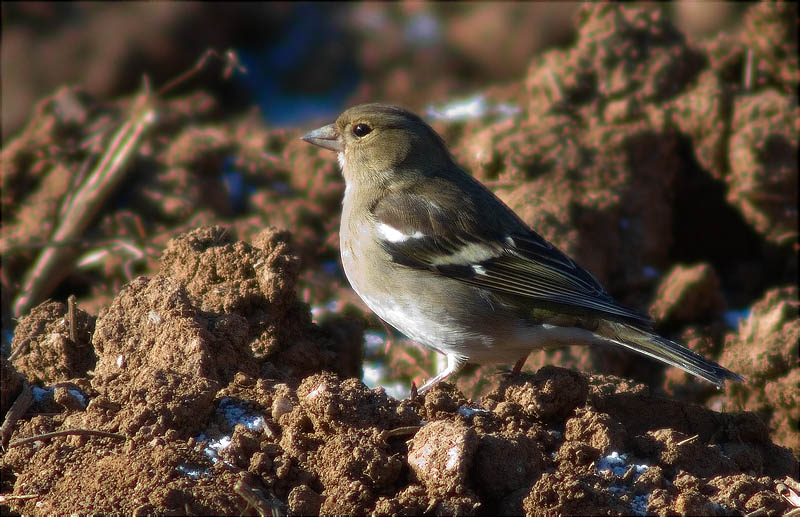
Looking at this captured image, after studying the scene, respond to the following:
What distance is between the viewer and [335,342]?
4645 mm

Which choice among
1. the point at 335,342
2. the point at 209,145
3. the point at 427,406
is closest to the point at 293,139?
the point at 209,145

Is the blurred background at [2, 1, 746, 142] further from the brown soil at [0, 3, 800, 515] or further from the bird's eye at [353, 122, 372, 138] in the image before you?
the bird's eye at [353, 122, 372, 138]

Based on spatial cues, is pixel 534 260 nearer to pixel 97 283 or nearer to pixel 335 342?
pixel 335 342

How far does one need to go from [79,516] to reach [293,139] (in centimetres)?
451

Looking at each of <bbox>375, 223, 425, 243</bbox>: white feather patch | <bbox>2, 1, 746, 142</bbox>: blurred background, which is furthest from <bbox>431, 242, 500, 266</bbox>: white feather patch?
<bbox>2, 1, 746, 142</bbox>: blurred background

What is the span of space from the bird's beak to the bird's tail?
185 cm

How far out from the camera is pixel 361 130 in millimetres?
5223

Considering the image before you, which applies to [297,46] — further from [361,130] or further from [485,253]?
[485,253]

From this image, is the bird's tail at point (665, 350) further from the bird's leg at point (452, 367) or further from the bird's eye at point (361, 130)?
the bird's eye at point (361, 130)

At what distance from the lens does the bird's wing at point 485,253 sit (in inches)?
177

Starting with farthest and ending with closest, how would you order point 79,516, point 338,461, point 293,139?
1. point 293,139
2. point 338,461
3. point 79,516

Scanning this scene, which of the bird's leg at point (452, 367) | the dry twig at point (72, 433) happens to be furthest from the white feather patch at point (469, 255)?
the dry twig at point (72, 433)

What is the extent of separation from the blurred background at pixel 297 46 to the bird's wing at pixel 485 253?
405 cm

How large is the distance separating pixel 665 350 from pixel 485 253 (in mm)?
991
